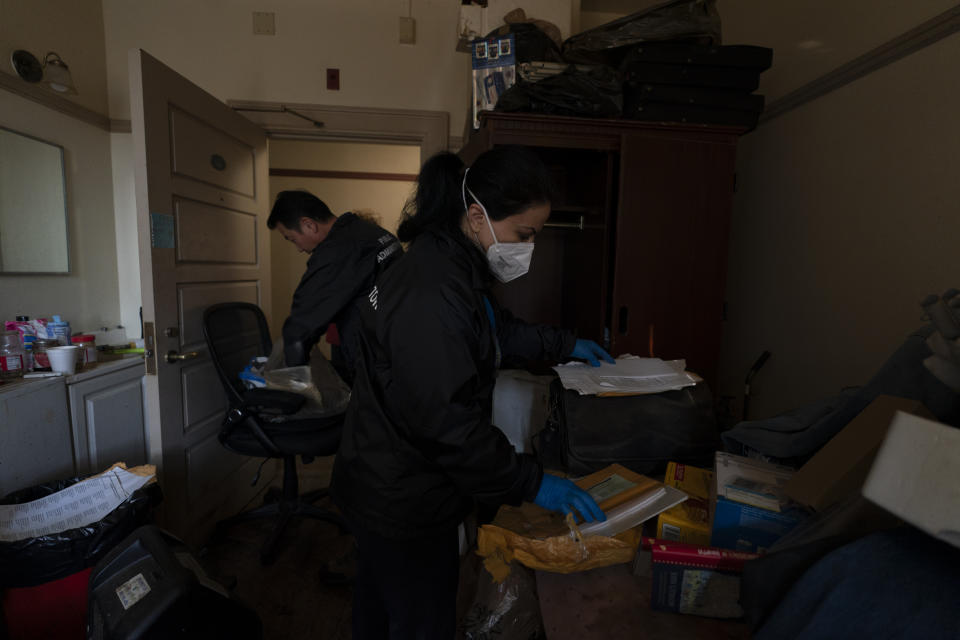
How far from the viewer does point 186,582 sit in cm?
108

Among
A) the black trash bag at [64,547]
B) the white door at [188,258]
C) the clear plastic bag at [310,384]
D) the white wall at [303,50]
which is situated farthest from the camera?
the white wall at [303,50]

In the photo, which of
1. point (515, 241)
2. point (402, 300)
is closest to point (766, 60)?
point (515, 241)

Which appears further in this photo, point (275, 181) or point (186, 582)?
point (275, 181)

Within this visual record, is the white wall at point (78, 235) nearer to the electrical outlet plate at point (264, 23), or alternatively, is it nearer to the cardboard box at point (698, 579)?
the electrical outlet plate at point (264, 23)

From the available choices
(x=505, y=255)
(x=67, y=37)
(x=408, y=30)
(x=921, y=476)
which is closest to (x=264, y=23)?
(x=408, y=30)

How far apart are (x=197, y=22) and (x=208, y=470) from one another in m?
2.29

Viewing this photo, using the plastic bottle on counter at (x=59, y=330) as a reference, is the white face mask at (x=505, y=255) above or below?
above

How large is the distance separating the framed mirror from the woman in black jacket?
5.93 ft

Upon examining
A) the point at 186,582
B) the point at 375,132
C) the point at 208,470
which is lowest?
the point at 208,470

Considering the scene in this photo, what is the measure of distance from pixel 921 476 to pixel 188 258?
2.22 metres

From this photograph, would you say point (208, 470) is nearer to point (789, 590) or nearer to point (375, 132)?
point (375, 132)

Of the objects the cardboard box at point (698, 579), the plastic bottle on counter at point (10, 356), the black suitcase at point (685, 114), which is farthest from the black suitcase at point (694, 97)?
the plastic bottle on counter at point (10, 356)

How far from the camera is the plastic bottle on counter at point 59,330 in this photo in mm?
1808

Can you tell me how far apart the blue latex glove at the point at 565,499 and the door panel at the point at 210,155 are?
6.06 ft
